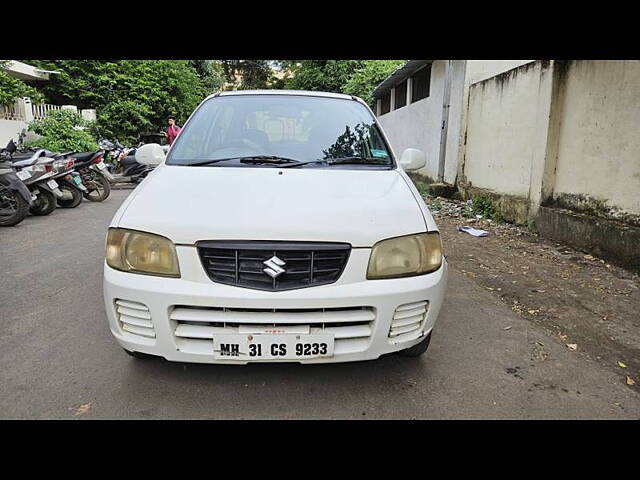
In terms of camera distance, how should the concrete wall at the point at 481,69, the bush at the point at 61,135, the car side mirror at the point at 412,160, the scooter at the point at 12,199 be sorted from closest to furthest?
the car side mirror at the point at 412,160
the scooter at the point at 12,199
the concrete wall at the point at 481,69
the bush at the point at 61,135

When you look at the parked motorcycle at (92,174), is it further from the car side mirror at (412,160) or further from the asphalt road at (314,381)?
the car side mirror at (412,160)

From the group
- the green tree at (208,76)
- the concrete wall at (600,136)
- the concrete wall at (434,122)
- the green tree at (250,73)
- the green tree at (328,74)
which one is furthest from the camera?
the green tree at (250,73)

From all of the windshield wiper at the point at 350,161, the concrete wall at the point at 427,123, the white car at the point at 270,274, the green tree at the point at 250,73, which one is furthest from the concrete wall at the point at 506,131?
the green tree at the point at 250,73

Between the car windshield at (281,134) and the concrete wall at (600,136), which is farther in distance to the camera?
the concrete wall at (600,136)

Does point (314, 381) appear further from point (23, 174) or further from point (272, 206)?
point (23, 174)

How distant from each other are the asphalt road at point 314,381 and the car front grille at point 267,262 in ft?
2.16

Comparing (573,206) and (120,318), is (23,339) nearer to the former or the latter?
(120,318)

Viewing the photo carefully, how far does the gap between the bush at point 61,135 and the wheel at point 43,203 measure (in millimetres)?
4103

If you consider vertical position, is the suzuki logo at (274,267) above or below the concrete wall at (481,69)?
below

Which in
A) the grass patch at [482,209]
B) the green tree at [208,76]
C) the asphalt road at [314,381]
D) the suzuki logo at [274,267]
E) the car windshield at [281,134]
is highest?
the green tree at [208,76]

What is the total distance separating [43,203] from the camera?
297 inches

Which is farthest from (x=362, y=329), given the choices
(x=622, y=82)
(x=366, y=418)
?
(x=622, y=82)

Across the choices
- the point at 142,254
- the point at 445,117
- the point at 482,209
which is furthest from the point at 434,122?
the point at 142,254

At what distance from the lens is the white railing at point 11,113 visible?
1301 cm
